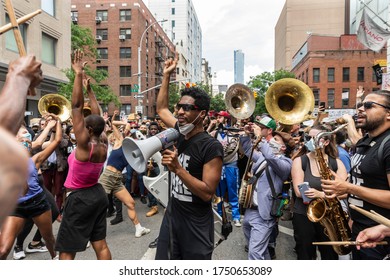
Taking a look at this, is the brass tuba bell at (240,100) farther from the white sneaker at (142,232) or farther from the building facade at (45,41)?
the building facade at (45,41)

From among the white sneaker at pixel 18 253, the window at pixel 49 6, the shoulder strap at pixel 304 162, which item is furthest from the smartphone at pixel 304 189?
the window at pixel 49 6

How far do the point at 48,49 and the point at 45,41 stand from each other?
60 centimetres

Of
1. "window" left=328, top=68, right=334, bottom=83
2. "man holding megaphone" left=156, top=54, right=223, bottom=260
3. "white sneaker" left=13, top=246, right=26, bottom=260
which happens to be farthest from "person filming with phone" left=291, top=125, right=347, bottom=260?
"window" left=328, top=68, right=334, bottom=83

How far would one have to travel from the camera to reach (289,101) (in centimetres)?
537

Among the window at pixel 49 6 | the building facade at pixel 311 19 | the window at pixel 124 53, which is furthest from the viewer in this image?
the building facade at pixel 311 19

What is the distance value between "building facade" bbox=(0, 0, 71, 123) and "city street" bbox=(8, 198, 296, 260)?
13690 mm

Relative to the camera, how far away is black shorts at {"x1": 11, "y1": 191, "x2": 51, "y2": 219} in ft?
11.8

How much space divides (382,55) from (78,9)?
4518 centimetres

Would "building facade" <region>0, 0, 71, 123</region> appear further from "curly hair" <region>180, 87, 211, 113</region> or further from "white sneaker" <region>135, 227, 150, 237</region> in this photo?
"curly hair" <region>180, 87, 211, 113</region>

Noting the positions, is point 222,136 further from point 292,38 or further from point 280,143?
point 292,38

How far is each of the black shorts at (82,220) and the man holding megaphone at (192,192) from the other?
96 cm

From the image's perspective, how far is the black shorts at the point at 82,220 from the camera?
10.7 feet

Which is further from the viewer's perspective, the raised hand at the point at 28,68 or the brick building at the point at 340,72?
the brick building at the point at 340,72

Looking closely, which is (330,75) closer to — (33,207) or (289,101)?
(289,101)
